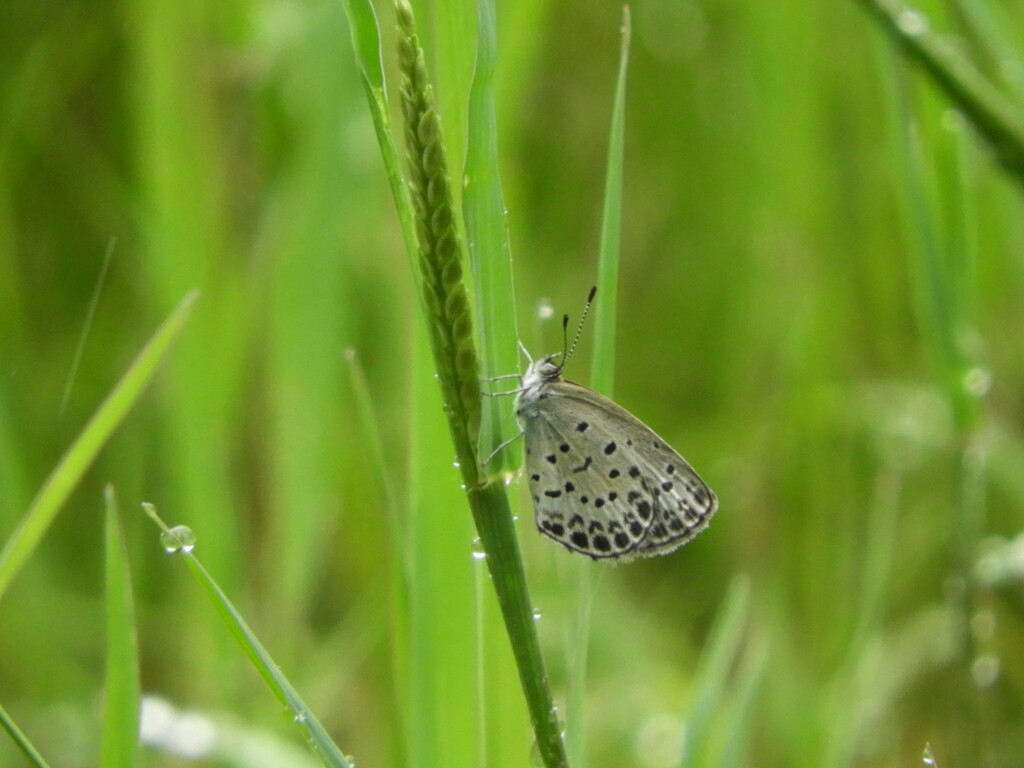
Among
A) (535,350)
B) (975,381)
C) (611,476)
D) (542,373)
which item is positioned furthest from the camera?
(535,350)

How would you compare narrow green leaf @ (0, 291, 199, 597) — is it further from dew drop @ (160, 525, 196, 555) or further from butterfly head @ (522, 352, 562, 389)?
butterfly head @ (522, 352, 562, 389)

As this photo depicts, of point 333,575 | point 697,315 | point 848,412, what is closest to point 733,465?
point 848,412

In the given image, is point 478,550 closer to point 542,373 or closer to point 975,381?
point 542,373

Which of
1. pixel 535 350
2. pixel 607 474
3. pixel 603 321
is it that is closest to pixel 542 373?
pixel 607 474

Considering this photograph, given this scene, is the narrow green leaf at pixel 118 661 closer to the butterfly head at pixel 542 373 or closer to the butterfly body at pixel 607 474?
the butterfly body at pixel 607 474

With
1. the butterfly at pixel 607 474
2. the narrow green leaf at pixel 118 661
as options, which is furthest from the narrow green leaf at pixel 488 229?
the butterfly at pixel 607 474

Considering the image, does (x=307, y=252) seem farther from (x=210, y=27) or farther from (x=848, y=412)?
(x=848, y=412)

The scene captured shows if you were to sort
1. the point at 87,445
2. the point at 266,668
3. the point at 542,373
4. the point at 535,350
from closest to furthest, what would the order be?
the point at 266,668 < the point at 87,445 < the point at 542,373 < the point at 535,350
